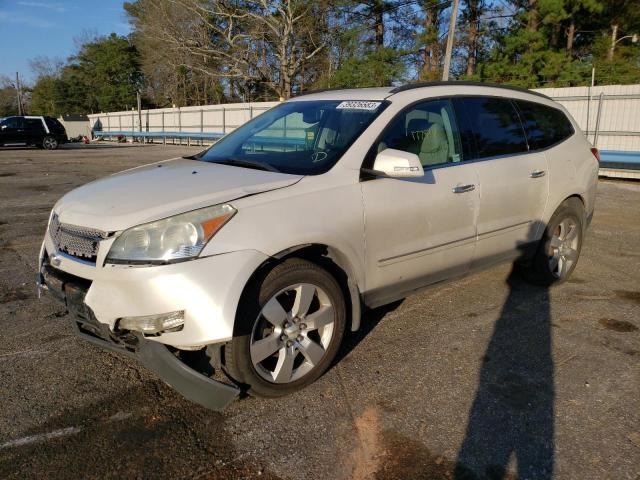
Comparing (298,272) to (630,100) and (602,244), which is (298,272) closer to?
A: (602,244)

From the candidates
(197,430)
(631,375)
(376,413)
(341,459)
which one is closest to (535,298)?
(631,375)

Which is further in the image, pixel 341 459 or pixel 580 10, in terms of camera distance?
pixel 580 10

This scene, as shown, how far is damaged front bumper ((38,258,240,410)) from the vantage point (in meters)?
2.68

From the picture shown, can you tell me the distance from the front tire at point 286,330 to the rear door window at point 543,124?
2.56 meters

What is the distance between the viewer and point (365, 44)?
34.0 m

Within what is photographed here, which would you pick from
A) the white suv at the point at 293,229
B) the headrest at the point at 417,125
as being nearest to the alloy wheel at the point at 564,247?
the white suv at the point at 293,229

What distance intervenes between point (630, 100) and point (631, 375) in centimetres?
1432

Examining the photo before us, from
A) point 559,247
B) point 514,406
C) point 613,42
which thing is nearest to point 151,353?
point 514,406

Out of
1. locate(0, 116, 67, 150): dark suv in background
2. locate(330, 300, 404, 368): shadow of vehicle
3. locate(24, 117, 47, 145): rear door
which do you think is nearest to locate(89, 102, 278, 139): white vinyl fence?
locate(0, 116, 67, 150): dark suv in background

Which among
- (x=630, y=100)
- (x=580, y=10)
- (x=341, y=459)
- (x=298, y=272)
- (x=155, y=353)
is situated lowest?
(x=341, y=459)

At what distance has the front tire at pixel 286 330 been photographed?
9.13 ft

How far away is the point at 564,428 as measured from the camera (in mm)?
2777

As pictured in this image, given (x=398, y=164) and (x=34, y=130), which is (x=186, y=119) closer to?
(x=34, y=130)

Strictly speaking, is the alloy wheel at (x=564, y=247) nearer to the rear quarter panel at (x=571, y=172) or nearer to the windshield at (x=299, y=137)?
the rear quarter panel at (x=571, y=172)
